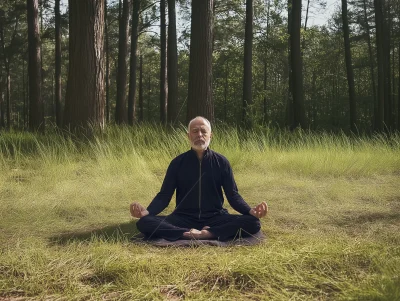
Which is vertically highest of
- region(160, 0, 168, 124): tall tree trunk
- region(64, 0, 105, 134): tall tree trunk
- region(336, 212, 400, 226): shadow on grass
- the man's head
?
region(160, 0, 168, 124): tall tree trunk

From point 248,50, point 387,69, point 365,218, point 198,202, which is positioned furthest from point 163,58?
point 198,202

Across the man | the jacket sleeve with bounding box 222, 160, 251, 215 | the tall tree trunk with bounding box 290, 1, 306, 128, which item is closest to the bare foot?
the man

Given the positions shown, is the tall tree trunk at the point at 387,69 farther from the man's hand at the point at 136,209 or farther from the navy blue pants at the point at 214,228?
the man's hand at the point at 136,209

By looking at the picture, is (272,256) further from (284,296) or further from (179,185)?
(179,185)

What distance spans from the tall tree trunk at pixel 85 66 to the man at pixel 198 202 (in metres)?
4.81

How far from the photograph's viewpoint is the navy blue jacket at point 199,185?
4.28m

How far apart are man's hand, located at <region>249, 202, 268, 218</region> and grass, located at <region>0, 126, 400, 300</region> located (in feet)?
0.95

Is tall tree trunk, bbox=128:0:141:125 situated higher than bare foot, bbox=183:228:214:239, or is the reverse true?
tall tree trunk, bbox=128:0:141:125

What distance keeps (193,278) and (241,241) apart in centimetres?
110

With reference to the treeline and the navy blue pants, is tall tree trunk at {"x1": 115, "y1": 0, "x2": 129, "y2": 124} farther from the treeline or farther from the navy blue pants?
the navy blue pants

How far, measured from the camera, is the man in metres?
4.15

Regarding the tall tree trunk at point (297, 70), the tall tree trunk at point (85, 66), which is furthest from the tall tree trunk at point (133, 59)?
the tall tree trunk at point (85, 66)

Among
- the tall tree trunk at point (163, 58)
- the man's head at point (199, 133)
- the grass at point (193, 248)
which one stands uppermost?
the tall tree trunk at point (163, 58)

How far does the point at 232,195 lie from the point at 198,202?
1.13ft
